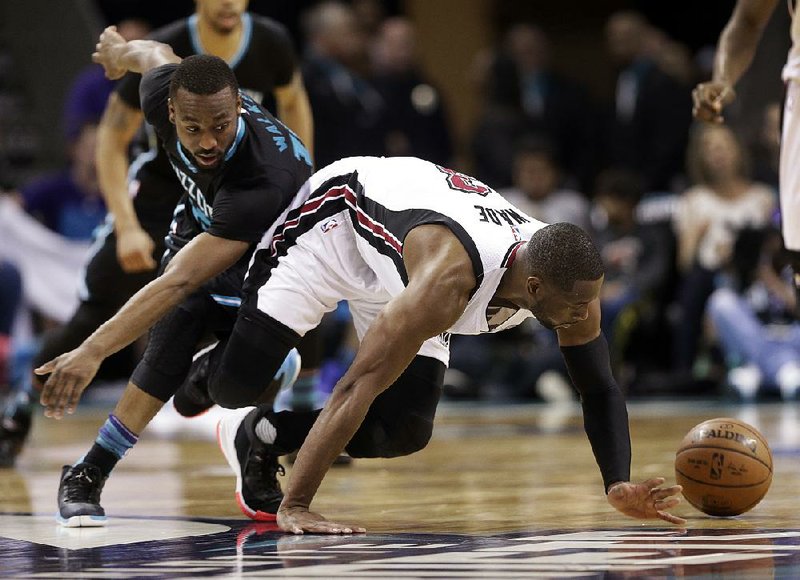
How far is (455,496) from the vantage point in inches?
230

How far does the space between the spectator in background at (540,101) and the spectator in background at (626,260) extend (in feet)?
4.13

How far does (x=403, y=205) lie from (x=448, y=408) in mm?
6349

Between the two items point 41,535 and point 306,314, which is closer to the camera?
point 41,535

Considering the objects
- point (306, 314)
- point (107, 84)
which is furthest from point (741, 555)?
point (107, 84)

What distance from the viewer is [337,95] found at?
481 inches

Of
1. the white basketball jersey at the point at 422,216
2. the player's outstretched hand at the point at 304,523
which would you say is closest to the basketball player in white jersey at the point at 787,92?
the white basketball jersey at the point at 422,216

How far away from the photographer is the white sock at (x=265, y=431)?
17.5 ft

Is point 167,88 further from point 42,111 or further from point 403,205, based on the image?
point 42,111

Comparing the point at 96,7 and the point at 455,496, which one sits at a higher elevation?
the point at 455,496

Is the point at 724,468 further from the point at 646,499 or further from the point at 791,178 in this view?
the point at 791,178

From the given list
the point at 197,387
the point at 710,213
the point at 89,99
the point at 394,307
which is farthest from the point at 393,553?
the point at 89,99

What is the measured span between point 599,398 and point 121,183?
2512 millimetres

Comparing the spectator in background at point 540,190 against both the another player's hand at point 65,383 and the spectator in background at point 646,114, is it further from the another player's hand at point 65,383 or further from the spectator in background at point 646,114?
the another player's hand at point 65,383

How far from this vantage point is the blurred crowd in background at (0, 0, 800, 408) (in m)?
11.1
